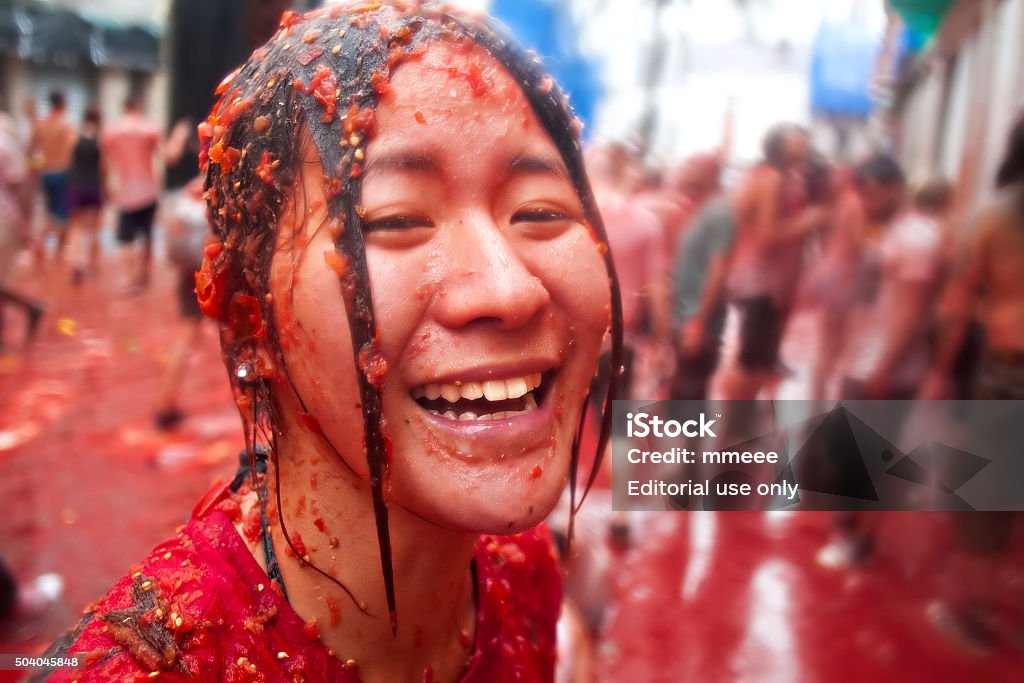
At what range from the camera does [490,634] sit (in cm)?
122

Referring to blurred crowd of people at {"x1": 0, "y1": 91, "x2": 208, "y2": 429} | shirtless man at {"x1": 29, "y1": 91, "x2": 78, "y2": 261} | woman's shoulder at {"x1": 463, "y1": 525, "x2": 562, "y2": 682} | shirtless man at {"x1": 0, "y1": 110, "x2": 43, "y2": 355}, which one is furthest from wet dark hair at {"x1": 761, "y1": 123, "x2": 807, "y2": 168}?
shirtless man at {"x1": 29, "y1": 91, "x2": 78, "y2": 261}

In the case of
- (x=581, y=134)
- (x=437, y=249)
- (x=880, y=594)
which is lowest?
(x=880, y=594)

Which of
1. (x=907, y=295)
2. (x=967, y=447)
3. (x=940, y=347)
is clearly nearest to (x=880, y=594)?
(x=940, y=347)

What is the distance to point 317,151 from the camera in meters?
0.92

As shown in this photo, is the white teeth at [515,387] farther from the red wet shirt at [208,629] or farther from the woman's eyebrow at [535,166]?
the red wet shirt at [208,629]

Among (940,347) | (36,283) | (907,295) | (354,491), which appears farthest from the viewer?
(36,283)

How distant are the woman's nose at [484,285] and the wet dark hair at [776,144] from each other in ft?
12.1

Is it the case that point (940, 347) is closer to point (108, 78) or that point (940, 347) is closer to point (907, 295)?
point (907, 295)

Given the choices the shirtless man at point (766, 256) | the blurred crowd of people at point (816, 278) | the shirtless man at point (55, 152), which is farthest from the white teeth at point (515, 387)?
the shirtless man at point (55, 152)

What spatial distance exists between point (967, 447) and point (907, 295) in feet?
6.00

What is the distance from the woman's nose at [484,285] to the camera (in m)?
0.88

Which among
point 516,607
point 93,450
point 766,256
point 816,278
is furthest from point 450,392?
point 816,278

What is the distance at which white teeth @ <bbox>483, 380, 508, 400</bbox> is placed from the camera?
931 millimetres

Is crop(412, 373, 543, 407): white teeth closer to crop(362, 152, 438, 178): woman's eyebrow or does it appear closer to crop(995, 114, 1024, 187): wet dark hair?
crop(362, 152, 438, 178): woman's eyebrow
